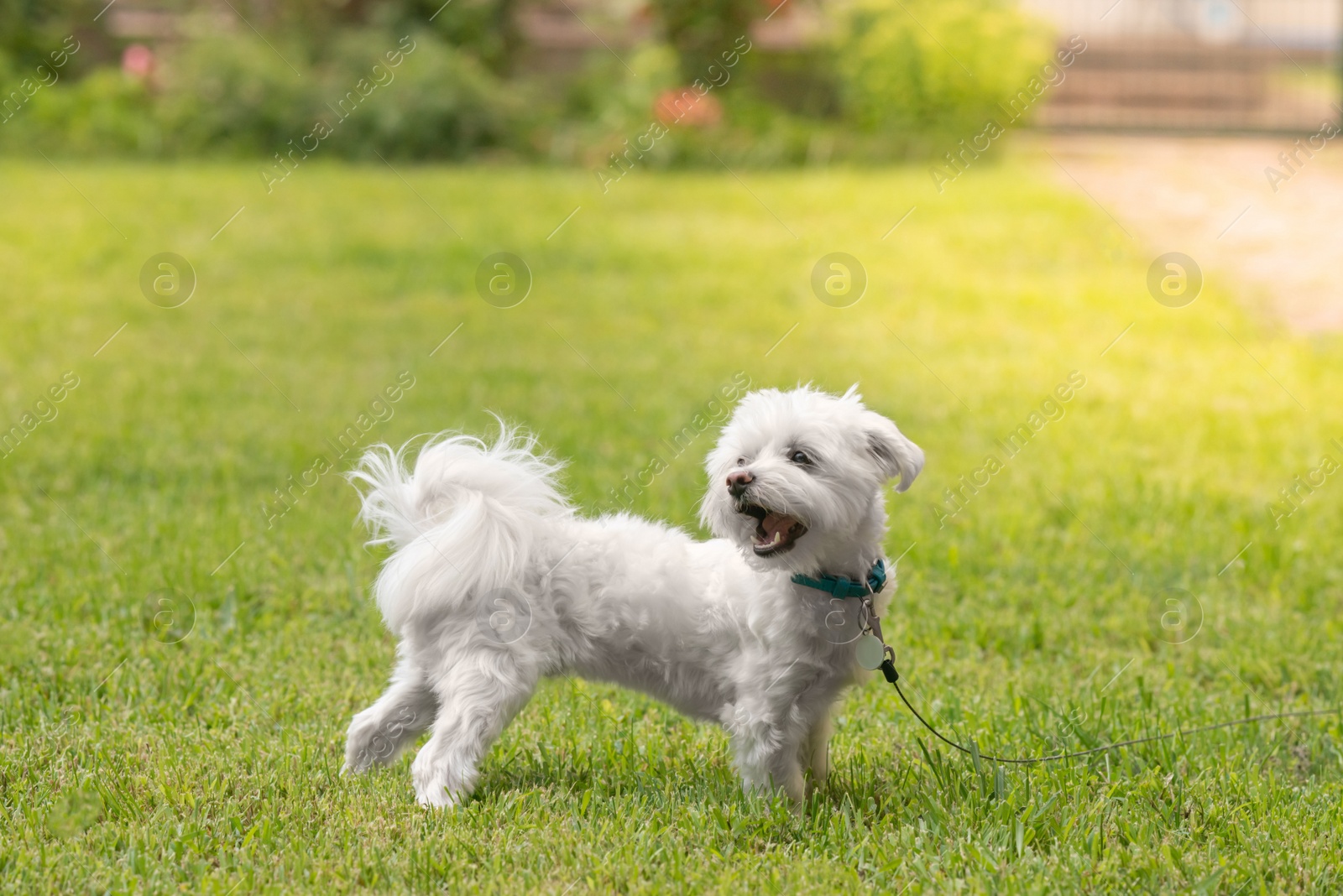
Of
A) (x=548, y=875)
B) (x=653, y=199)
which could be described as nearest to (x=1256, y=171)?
(x=653, y=199)

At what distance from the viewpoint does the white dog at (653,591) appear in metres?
3.19

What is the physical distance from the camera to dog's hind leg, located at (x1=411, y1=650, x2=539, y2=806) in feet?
10.7

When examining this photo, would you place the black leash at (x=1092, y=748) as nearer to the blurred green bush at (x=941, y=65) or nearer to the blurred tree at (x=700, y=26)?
the blurred green bush at (x=941, y=65)

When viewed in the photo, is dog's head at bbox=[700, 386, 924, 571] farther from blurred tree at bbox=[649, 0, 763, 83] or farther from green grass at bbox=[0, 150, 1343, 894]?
blurred tree at bbox=[649, 0, 763, 83]

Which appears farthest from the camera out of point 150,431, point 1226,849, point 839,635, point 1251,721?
point 150,431

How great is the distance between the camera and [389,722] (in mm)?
3518

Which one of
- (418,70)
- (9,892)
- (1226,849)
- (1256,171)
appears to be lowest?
(1256,171)

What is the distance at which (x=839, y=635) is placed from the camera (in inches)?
130

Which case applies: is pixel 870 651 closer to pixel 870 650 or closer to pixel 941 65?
pixel 870 650

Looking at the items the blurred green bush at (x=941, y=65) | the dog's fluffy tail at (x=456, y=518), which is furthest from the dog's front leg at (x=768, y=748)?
the blurred green bush at (x=941, y=65)

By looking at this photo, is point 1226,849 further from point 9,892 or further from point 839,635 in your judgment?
point 9,892

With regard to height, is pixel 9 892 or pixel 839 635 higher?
pixel 9 892

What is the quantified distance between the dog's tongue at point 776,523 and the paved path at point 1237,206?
731cm

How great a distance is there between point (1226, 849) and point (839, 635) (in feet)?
3.37
